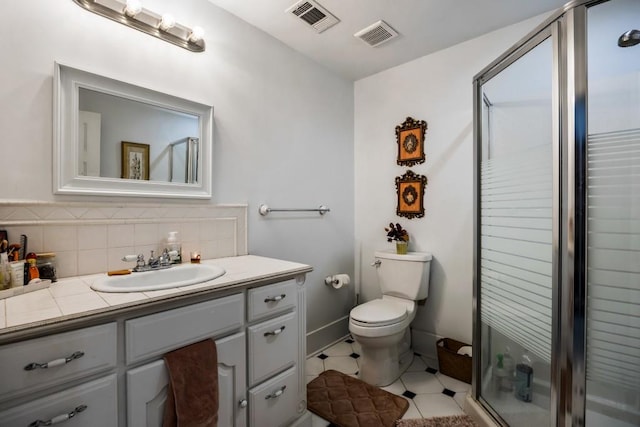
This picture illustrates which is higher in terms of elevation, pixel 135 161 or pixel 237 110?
pixel 237 110

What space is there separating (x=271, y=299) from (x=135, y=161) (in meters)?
0.94

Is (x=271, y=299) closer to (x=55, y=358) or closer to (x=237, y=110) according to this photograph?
(x=55, y=358)

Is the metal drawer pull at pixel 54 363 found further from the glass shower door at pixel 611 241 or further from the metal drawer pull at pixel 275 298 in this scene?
the glass shower door at pixel 611 241

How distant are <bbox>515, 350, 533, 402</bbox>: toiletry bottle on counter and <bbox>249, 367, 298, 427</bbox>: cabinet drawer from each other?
106 centimetres

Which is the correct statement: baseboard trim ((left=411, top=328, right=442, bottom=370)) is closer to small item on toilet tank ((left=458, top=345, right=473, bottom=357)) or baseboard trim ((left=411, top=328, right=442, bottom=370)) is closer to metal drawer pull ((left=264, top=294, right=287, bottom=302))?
small item on toilet tank ((left=458, top=345, right=473, bottom=357))

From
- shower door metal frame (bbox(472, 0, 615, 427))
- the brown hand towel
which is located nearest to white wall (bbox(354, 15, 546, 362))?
shower door metal frame (bbox(472, 0, 615, 427))

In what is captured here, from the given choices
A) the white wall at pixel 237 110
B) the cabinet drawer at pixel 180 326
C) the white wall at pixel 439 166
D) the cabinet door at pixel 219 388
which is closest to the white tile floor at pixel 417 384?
the white wall at pixel 237 110

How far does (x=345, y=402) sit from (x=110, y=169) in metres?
1.75

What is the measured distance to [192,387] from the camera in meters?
1.01

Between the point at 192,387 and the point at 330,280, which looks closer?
the point at 192,387

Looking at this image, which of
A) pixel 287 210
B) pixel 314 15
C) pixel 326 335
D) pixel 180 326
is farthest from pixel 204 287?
pixel 314 15

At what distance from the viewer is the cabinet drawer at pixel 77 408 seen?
75cm

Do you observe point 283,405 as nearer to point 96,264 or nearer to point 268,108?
point 96,264

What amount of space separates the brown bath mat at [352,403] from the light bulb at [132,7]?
86.8 inches
